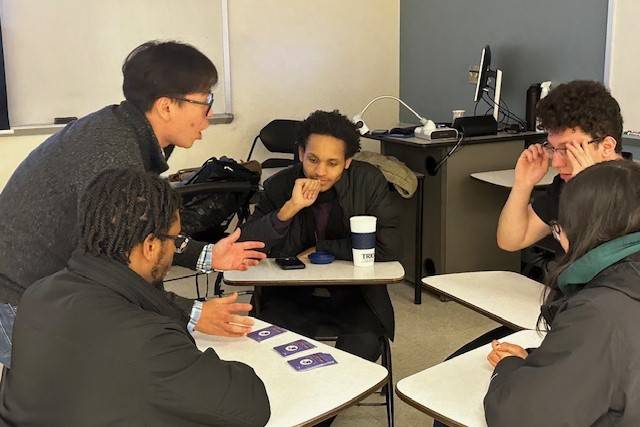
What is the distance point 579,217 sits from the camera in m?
1.28

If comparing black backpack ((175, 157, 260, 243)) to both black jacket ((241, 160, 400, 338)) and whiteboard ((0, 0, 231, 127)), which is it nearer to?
black jacket ((241, 160, 400, 338))

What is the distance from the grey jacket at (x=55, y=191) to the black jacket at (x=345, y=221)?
2.79 feet

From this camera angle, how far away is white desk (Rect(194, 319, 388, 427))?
1.44 m

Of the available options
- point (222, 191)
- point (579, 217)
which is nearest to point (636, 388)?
point (579, 217)

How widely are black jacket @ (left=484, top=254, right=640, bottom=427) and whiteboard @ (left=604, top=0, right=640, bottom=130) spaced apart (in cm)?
263

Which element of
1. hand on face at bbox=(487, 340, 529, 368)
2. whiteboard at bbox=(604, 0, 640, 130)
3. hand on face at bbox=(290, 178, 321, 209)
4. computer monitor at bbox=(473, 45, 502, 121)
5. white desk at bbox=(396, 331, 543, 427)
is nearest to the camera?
white desk at bbox=(396, 331, 543, 427)

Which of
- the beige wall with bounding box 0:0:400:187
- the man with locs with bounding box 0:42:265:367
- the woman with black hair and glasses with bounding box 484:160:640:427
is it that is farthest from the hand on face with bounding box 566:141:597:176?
the beige wall with bounding box 0:0:400:187

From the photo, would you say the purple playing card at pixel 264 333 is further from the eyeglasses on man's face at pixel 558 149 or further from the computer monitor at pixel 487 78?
the computer monitor at pixel 487 78

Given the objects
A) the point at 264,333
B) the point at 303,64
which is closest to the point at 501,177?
the point at 303,64

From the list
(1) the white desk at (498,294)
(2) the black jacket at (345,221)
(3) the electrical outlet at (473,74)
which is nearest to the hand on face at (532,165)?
(1) the white desk at (498,294)

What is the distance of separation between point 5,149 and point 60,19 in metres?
0.89

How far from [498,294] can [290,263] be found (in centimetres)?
68

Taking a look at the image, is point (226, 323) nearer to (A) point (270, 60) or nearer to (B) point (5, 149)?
(B) point (5, 149)

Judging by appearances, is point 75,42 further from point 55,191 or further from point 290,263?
point 55,191
